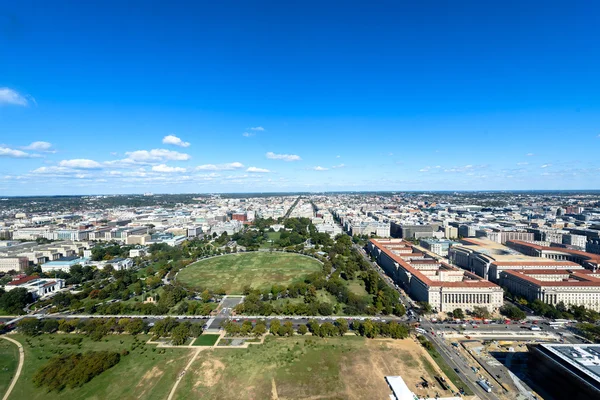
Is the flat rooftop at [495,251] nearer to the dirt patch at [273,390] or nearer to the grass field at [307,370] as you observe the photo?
the grass field at [307,370]

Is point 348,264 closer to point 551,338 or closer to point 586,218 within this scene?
point 551,338

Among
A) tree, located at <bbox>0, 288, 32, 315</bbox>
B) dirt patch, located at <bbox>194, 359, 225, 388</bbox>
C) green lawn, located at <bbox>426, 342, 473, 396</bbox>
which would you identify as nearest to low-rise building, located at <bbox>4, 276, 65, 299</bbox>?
tree, located at <bbox>0, 288, 32, 315</bbox>

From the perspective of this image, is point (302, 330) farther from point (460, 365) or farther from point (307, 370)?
point (460, 365)

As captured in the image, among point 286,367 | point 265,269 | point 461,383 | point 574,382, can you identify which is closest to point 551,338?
point 574,382

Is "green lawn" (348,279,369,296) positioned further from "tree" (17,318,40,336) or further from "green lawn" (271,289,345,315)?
"tree" (17,318,40,336)

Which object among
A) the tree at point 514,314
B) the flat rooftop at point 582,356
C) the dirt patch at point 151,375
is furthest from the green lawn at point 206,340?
the tree at point 514,314
